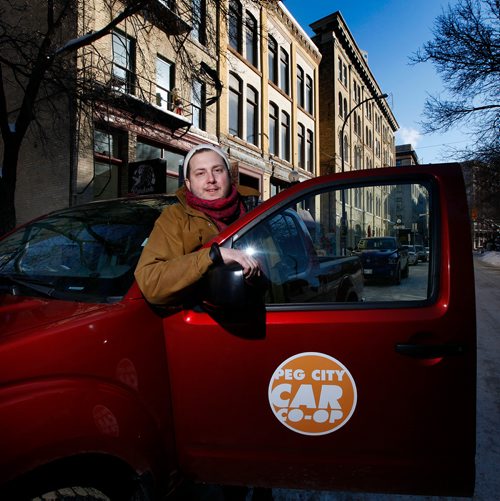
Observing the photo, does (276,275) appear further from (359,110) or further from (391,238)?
(359,110)

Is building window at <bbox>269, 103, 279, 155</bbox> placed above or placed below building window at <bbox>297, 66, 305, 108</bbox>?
below

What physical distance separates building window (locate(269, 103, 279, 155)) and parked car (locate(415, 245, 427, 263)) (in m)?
20.3

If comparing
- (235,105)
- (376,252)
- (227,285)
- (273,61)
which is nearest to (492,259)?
(273,61)

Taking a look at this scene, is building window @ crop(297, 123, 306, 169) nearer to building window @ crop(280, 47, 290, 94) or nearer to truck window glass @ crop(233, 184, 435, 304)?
building window @ crop(280, 47, 290, 94)

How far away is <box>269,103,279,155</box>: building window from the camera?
21.2 m

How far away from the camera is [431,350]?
1469mm

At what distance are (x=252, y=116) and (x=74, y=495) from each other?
20.0 m

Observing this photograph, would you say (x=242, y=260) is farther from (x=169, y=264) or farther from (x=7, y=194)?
(x=7, y=194)

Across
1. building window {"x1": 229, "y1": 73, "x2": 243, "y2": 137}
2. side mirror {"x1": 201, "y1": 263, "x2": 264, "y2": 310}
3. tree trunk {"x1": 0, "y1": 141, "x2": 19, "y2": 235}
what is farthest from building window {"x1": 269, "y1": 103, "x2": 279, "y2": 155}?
side mirror {"x1": 201, "y1": 263, "x2": 264, "y2": 310}

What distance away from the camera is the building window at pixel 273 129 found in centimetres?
2125

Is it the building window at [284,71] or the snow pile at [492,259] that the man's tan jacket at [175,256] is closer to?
the building window at [284,71]

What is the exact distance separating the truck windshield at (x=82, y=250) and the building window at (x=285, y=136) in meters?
21.2

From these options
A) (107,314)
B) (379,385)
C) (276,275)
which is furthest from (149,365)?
(379,385)

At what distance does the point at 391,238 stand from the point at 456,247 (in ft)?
1.18
